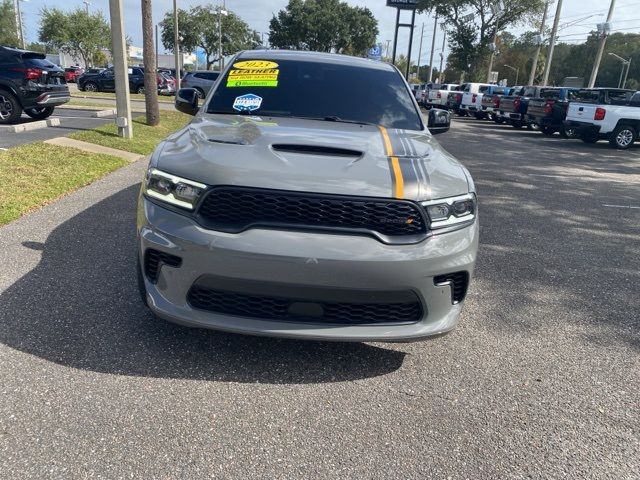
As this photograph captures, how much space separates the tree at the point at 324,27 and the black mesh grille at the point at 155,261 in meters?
57.1

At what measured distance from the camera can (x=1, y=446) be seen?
2102mm

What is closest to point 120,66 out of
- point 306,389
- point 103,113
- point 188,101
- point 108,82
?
point 103,113

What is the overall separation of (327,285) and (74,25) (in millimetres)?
58245

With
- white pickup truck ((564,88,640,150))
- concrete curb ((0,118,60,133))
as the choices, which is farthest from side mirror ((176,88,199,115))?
white pickup truck ((564,88,640,150))

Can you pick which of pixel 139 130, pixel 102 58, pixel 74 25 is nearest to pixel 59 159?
pixel 139 130

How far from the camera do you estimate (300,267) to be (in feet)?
7.72

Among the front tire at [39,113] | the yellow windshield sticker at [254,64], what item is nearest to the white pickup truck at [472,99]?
the front tire at [39,113]

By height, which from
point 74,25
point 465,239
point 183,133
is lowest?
point 465,239

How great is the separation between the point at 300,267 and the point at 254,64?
8.20ft

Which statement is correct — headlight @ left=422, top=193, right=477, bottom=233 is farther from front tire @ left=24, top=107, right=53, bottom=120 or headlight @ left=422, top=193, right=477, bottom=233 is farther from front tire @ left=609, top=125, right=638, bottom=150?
front tire @ left=609, top=125, right=638, bottom=150

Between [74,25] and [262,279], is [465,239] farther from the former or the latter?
[74,25]

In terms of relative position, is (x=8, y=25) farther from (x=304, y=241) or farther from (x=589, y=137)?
(x=304, y=241)

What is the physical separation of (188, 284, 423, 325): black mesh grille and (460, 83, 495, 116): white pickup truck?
25.0 metres

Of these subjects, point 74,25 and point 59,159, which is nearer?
point 59,159
